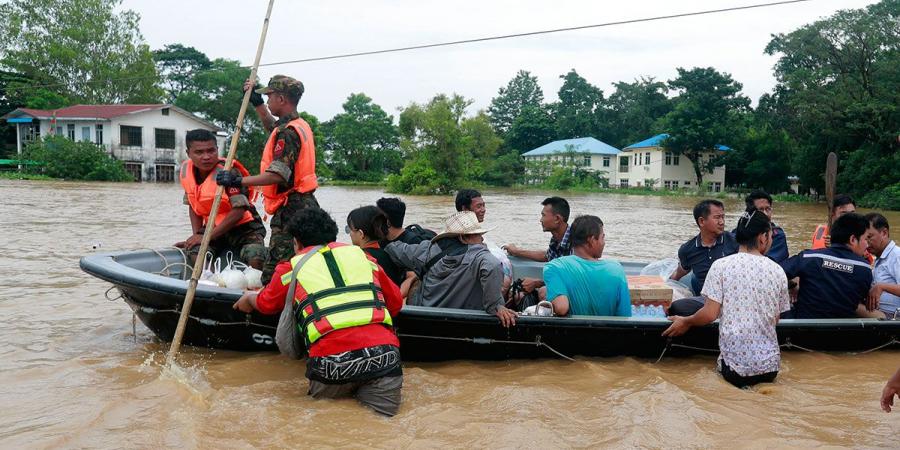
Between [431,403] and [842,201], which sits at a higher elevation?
[842,201]

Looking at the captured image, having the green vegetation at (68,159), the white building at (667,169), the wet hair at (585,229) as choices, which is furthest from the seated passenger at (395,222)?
the white building at (667,169)

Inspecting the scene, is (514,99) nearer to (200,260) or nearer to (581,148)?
(581,148)

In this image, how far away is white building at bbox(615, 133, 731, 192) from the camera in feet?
157

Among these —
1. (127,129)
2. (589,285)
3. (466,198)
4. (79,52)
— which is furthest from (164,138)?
(589,285)

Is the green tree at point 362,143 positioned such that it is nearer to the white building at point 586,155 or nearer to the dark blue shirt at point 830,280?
the white building at point 586,155

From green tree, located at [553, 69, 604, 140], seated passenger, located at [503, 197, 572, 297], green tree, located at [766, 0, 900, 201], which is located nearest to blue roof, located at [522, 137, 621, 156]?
green tree, located at [553, 69, 604, 140]

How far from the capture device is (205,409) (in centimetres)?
393

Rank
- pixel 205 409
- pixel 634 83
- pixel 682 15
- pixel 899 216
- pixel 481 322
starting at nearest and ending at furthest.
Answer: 1. pixel 205 409
2. pixel 481 322
3. pixel 682 15
4. pixel 899 216
5. pixel 634 83

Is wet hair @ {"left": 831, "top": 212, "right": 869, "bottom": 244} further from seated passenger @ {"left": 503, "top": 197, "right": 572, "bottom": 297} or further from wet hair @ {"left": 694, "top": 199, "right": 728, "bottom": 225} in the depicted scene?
seated passenger @ {"left": 503, "top": 197, "right": 572, "bottom": 297}

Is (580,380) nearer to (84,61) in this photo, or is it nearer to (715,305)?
(715,305)

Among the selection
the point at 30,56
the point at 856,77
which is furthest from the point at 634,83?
the point at 30,56

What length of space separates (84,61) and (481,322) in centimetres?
5000

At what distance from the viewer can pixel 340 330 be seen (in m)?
3.52

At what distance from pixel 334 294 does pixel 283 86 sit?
1.81 metres
